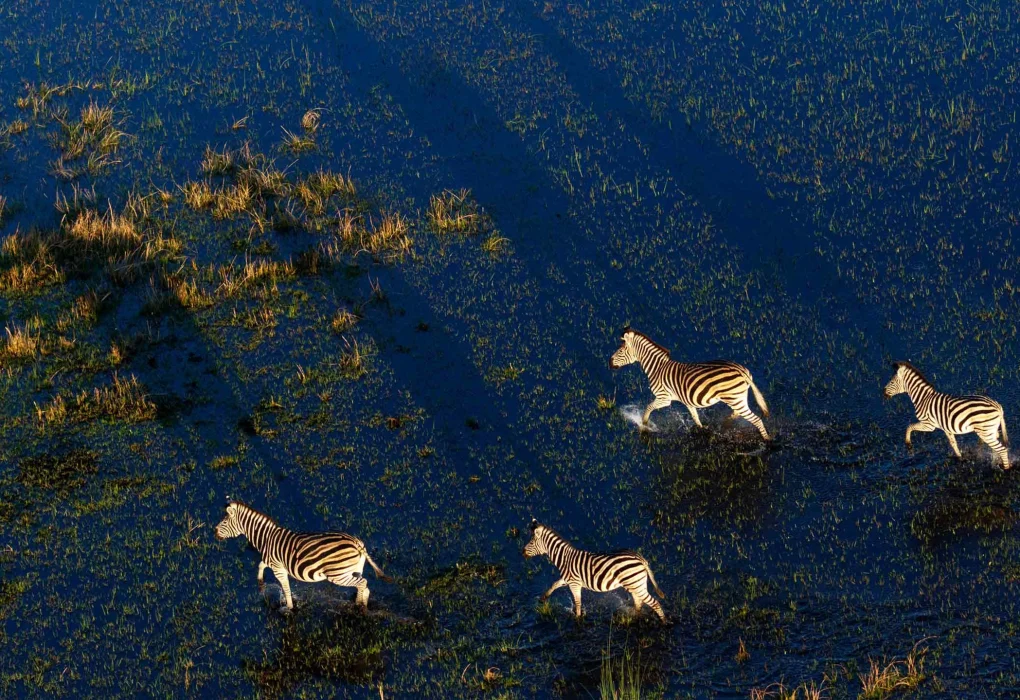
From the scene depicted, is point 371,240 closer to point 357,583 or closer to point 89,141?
point 89,141

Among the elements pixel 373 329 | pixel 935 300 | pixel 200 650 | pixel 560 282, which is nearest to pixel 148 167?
pixel 373 329

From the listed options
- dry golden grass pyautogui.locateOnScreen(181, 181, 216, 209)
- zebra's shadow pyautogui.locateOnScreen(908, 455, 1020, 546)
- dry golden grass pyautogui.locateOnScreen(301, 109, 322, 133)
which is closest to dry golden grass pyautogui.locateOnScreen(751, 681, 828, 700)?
zebra's shadow pyautogui.locateOnScreen(908, 455, 1020, 546)

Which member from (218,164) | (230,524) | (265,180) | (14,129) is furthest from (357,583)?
(14,129)

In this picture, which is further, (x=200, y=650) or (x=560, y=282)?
(x=560, y=282)

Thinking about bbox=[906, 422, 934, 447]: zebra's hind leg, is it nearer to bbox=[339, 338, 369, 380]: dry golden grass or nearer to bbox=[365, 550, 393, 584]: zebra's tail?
bbox=[365, 550, 393, 584]: zebra's tail

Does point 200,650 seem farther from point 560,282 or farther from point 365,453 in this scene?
point 560,282

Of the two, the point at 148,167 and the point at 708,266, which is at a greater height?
the point at 148,167
